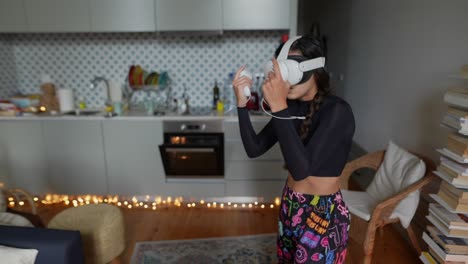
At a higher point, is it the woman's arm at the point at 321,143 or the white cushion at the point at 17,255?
the woman's arm at the point at 321,143

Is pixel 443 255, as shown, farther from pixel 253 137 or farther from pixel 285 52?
pixel 285 52

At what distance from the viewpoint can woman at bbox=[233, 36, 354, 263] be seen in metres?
0.95

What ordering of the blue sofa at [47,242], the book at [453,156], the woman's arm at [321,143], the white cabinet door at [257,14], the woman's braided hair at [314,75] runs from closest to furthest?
the woman's arm at [321,143] → the woman's braided hair at [314,75] → the blue sofa at [47,242] → the book at [453,156] → the white cabinet door at [257,14]

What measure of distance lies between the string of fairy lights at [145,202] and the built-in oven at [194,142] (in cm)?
44

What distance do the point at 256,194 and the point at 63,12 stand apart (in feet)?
8.06

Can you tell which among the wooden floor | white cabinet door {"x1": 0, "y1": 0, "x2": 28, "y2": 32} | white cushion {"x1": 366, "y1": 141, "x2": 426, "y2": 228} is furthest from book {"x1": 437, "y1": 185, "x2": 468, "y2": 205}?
white cabinet door {"x1": 0, "y1": 0, "x2": 28, "y2": 32}

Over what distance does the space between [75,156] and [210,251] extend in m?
1.62

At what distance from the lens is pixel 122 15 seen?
2.83 meters

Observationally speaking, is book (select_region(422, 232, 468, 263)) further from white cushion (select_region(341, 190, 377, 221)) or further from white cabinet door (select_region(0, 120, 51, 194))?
white cabinet door (select_region(0, 120, 51, 194))

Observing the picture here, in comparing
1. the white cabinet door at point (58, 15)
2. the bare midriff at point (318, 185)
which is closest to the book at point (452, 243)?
the bare midriff at point (318, 185)

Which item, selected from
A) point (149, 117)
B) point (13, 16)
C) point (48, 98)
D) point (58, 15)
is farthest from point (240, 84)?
point (13, 16)

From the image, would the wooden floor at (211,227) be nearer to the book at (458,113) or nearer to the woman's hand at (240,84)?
the book at (458,113)

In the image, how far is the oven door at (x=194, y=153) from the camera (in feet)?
9.05

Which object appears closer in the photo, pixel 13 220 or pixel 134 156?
pixel 13 220
